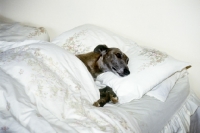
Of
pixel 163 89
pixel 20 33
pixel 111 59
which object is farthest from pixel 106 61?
pixel 20 33

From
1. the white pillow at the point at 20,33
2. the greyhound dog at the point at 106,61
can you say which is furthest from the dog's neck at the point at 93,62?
the white pillow at the point at 20,33

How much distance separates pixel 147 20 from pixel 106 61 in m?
0.60

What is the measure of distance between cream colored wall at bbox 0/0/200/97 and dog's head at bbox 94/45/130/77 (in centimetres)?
→ 44

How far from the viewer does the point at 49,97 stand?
39.4 inches

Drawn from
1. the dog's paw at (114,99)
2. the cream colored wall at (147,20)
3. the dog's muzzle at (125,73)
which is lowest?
the dog's paw at (114,99)

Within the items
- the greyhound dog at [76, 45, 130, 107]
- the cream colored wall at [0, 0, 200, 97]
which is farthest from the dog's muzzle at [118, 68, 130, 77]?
the cream colored wall at [0, 0, 200, 97]

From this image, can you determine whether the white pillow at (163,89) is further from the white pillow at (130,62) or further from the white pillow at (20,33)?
the white pillow at (20,33)

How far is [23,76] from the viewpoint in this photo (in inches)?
41.5

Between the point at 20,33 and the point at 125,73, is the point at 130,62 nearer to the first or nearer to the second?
the point at 125,73

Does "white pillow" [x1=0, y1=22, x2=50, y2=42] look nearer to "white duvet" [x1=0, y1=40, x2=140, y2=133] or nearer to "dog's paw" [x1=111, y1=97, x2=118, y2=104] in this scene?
"white duvet" [x1=0, y1=40, x2=140, y2=133]

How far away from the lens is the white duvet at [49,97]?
2.71 feet

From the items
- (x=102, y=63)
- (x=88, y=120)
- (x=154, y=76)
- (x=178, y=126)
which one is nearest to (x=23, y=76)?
(x=88, y=120)

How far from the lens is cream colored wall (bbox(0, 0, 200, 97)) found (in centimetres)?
159

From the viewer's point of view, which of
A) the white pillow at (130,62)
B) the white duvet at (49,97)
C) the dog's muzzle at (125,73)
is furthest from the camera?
the dog's muzzle at (125,73)
